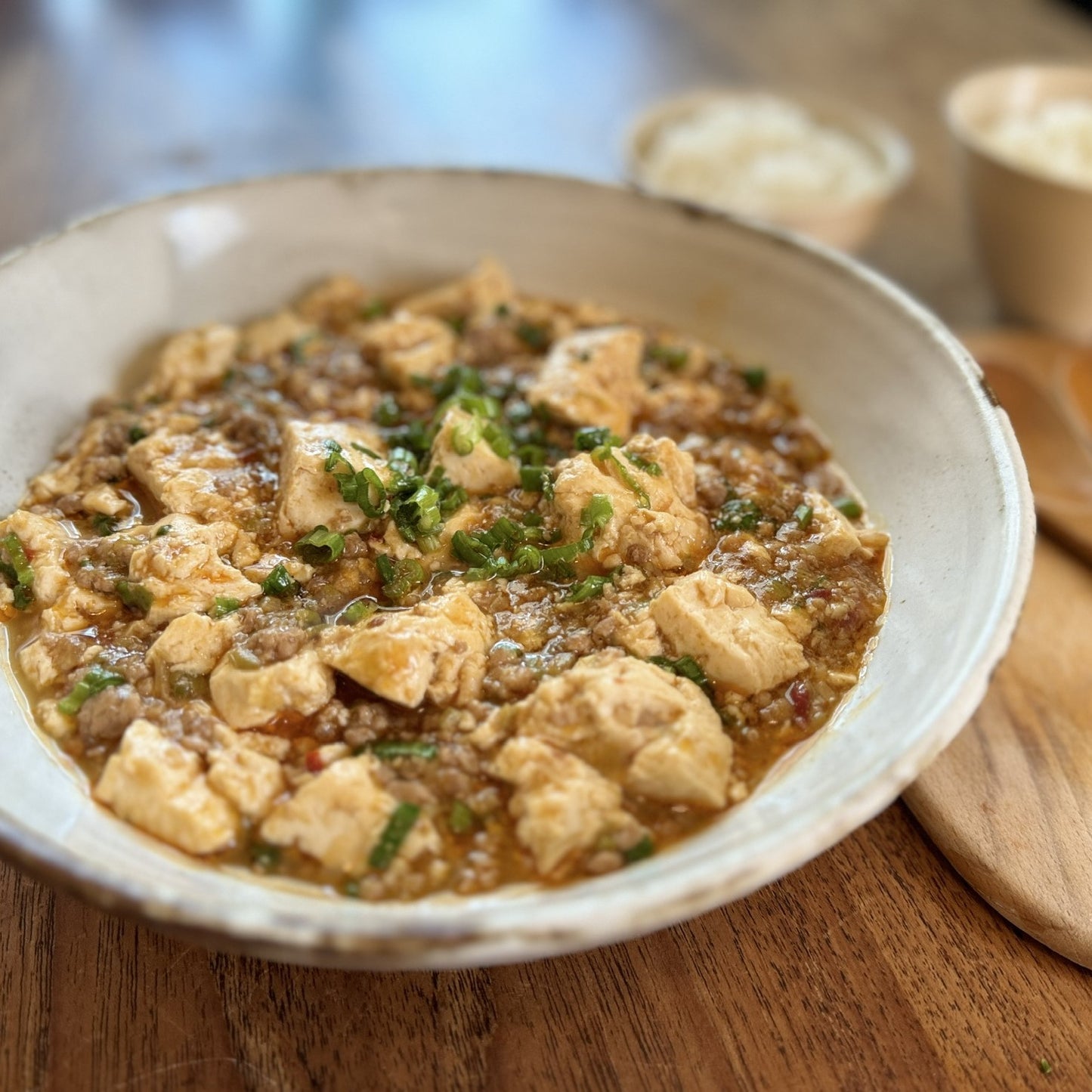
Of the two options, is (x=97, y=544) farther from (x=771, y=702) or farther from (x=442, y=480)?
(x=771, y=702)

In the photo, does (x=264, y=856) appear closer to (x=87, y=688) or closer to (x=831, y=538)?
(x=87, y=688)

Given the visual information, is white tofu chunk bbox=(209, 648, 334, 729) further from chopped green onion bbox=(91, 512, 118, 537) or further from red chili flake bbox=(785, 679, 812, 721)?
red chili flake bbox=(785, 679, 812, 721)

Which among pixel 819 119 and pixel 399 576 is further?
pixel 819 119

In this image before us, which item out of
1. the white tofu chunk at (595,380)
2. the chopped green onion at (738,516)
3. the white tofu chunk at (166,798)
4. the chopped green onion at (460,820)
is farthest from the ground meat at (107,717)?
the chopped green onion at (738,516)

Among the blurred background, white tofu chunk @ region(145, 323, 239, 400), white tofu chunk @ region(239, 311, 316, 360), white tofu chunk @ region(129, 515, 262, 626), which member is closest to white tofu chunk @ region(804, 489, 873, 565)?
white tofu chunk @ region(129, 515, 262, 626)

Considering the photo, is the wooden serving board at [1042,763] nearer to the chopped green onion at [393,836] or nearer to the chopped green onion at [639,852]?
the chopped green onion at [639,852]

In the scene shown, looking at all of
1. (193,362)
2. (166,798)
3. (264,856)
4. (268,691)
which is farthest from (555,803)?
(193,362)
